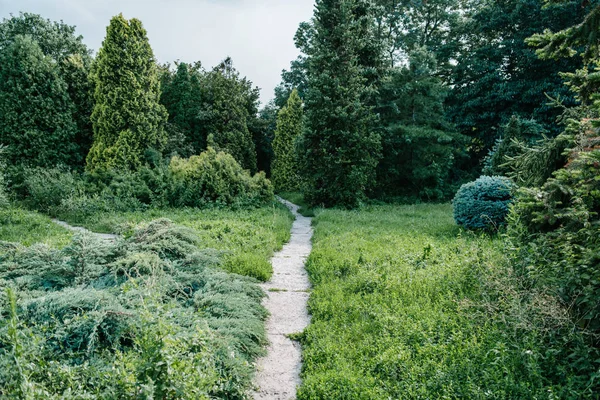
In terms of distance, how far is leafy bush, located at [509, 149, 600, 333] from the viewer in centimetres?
323

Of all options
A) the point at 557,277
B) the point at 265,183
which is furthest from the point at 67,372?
the point at 265,183

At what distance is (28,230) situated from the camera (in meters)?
8.63

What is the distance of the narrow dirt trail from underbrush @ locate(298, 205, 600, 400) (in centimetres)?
16

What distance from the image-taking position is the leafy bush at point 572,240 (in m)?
3.23

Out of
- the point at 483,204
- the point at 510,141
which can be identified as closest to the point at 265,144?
the point at 510,141

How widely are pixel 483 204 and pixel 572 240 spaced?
4.89 m

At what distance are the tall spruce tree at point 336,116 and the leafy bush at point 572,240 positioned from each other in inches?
371

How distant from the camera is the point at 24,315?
3299 millimetres

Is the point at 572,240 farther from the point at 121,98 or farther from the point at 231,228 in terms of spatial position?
the point at 121,98

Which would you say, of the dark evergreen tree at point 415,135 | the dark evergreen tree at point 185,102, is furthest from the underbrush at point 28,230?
the dark evergreen tree at point 415,135

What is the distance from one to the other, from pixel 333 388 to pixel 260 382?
0.71m

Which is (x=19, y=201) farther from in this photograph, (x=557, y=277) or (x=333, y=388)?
(x=557, y=277)

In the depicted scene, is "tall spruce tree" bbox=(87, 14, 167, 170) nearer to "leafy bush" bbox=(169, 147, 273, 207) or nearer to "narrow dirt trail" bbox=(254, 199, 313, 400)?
"leafy bush" bbox=(169, 147, 273, 207)

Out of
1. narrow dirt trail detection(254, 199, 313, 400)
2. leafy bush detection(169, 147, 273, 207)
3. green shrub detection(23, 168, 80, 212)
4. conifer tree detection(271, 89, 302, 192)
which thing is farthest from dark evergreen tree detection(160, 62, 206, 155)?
narrow dirt trail detection(254, 199, 313, 400)
